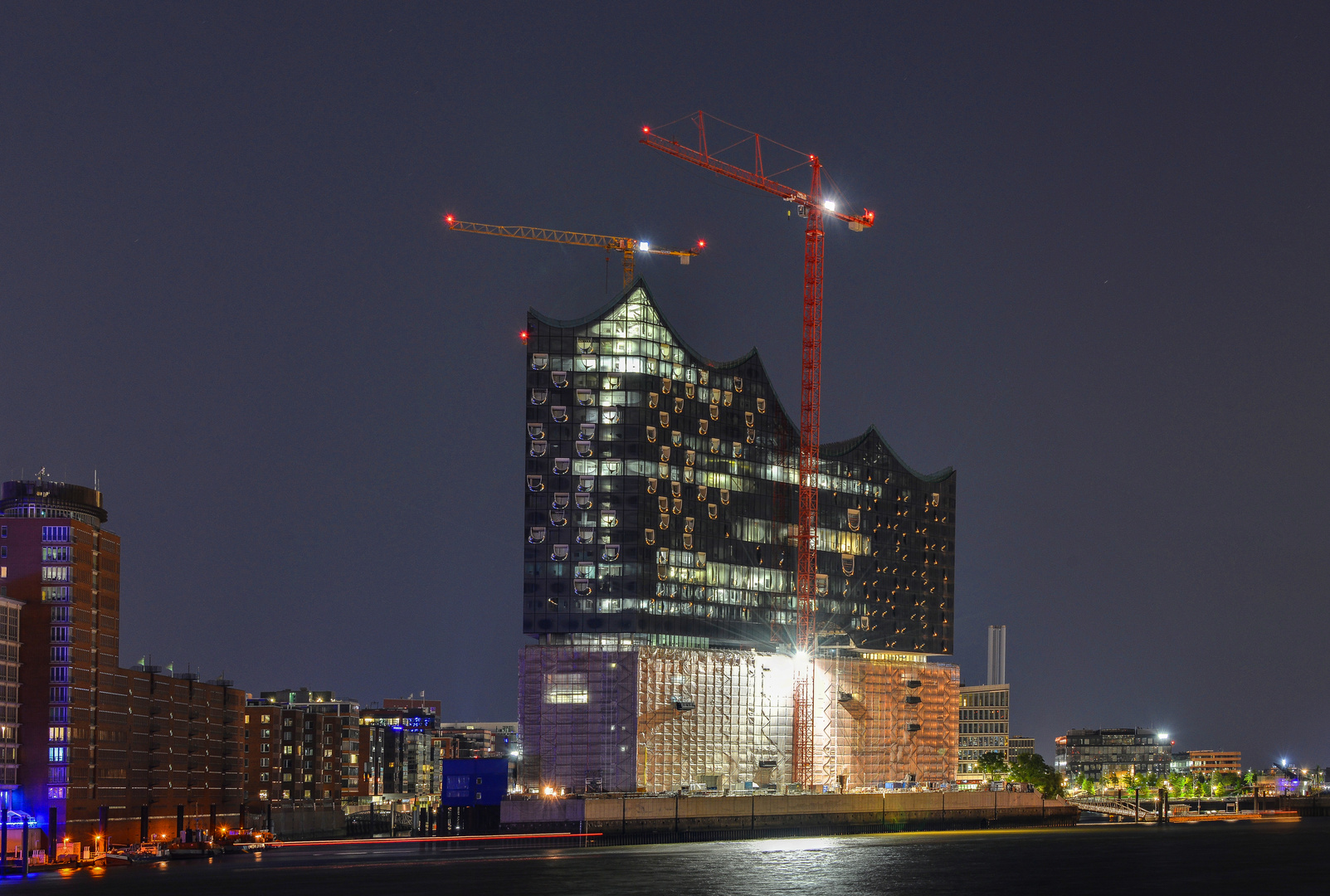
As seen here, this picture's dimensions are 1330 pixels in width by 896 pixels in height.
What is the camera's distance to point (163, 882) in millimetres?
127438

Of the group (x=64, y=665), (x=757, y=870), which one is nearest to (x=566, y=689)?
(x=64, y=665)

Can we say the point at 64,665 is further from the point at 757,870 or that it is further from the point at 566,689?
the point at 757,870

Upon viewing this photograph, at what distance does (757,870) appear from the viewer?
438ft

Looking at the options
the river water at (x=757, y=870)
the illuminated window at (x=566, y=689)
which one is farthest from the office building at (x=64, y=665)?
the illuminated window at (x=566, y=689)

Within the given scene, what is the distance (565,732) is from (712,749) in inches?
815

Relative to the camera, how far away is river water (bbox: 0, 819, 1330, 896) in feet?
388

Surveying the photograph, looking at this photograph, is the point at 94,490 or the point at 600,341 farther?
the point at 600,341

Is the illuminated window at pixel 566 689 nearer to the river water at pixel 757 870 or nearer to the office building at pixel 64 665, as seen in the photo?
the river water at pixel 757 870

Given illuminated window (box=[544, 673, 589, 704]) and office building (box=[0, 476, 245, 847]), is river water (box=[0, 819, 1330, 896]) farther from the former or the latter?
illuminated window (box=[544, 673, 589, 704])

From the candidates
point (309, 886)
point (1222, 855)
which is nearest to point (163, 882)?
point (309, 886)

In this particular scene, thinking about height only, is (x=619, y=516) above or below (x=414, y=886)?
above

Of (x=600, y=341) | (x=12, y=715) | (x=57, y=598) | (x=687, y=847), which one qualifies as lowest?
(x=687, y=847)

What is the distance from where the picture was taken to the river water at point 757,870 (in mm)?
118250

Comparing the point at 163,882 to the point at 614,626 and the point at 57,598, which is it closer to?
the point at 57,598
